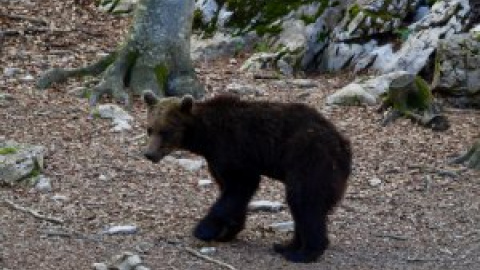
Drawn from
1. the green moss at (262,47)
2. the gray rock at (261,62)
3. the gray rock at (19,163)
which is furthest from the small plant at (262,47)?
the gray rock at (19,163)

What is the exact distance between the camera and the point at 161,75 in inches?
481

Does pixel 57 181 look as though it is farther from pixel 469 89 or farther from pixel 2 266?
pixel 469 89

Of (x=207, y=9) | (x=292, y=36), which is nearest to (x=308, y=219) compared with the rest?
(x=292, y=36)

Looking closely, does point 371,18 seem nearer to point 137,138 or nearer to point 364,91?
point 364,91

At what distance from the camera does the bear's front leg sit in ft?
25.3

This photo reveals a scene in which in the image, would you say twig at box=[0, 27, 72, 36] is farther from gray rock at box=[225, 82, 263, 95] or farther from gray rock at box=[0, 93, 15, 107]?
gray rock at box=[225, 82, 263, 95]

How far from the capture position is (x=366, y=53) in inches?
532

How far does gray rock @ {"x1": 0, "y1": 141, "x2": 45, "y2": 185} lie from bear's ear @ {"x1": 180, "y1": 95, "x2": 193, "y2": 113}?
200 centimetres

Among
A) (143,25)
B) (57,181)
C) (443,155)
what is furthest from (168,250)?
(143,25)

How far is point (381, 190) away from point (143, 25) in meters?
4.01

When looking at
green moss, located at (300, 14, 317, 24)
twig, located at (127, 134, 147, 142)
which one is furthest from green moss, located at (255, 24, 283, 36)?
twig, located at (127, 134, 147, 142)

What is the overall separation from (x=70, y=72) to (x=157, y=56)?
1.14 metres

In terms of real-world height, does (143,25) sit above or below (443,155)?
above

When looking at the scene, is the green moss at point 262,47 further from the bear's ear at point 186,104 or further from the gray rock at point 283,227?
the bear's ear at point 186,104
